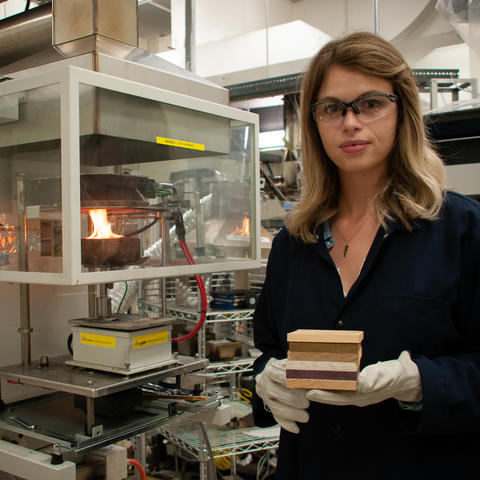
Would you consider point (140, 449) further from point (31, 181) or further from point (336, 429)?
point (336, 429)

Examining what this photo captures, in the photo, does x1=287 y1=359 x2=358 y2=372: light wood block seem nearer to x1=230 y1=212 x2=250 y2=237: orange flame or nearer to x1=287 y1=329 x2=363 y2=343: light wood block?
x1=287 y1=329 x2=363 y2=343: light wood block

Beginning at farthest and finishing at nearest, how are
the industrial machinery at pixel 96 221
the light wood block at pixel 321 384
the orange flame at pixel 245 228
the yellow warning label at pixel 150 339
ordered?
the orange flame at pixel 245 228 < the yellow warning label at pixel 150 339 < the industrial machinery at pixel 96 221 < the light wood block at pixel 321 384

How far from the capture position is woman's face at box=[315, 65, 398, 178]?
978 millimetres

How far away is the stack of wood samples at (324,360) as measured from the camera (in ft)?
2.71

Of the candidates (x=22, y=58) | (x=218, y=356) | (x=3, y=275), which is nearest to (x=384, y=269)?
(x=3, y=275)

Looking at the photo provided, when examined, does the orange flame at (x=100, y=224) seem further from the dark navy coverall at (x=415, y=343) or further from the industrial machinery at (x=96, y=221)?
the dark navy coverall at (x=415, y=343)

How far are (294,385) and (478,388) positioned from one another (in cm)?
31

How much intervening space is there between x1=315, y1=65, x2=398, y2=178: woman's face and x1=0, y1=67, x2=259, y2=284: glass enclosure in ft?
1.89

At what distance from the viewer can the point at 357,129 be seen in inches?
38.2

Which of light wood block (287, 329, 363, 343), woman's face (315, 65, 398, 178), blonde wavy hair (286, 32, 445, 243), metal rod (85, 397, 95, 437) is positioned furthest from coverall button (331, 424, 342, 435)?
metal rod (85, 397, 95, 437)

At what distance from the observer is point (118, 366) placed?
1.32 meters

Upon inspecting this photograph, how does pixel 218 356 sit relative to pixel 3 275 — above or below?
below

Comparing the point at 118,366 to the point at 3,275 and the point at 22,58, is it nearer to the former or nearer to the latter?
the point at 3,275

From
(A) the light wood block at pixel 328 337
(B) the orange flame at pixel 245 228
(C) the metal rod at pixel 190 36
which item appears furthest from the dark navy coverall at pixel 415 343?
(C) the metal rod at pixel 190 36
